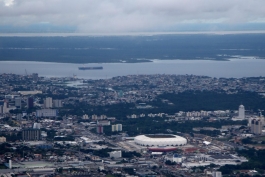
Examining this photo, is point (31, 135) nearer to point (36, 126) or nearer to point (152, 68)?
point (36, 126)

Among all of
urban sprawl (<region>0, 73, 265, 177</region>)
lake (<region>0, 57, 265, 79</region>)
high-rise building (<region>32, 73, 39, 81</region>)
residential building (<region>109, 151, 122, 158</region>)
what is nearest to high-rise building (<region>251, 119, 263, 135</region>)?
urban sprawl (<region>0, 73, 265, 177</region>)

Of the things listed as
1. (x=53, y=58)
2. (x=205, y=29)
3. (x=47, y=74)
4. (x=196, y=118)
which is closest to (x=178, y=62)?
(x=53, y=58)

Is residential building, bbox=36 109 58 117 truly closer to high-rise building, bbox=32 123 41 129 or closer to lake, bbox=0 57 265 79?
high-rise building, bbox=32 123 41 129

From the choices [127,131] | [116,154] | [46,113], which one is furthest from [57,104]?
[116,154]

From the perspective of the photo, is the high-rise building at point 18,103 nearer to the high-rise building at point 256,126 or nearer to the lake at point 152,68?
the high-rise building at point 256,126

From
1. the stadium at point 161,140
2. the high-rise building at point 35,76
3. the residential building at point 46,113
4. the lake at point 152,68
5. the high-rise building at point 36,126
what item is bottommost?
the stadium at point 161,140

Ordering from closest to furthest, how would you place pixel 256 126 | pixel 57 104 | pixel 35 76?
pixel 256 126 < pixel 57 104 < pixel 35 76

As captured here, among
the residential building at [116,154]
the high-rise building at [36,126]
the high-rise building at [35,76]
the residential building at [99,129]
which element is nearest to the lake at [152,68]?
the high-rise building at [35,76]
